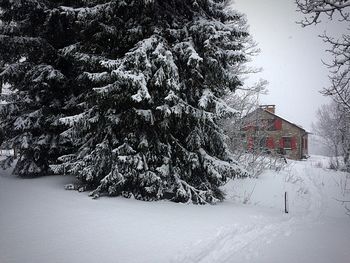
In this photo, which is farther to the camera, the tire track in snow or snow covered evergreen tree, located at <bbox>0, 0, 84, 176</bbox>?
snow covered evergreen tree, located at <bbox>0, 0, 84, 176</bbox>

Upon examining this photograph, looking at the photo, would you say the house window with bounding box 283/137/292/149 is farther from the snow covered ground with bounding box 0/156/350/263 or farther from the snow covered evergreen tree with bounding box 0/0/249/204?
the snow covered evergreen tree with bounding box 0/0/249/204

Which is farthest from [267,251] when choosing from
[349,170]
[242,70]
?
[349,170]

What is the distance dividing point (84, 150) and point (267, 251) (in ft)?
19.8

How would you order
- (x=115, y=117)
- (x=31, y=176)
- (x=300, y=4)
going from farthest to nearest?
1. (x=31, y=176)
2. (x=115, y=117)
3. (x=300, y=4)

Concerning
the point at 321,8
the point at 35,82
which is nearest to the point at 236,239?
the point at 321,8

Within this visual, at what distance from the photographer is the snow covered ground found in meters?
4.84

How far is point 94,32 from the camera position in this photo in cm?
861

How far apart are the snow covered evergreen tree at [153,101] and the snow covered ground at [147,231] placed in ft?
2.76

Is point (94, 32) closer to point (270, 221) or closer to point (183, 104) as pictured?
point (183, 104)

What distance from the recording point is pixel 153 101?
803 centimetres

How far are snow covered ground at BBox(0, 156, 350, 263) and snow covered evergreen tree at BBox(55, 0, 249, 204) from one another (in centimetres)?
84

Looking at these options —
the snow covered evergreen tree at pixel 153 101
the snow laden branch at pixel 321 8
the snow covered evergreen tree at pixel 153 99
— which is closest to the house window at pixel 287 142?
the snow covered evergreen tree at pixel 153 99

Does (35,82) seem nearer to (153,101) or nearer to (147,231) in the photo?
(153,101)

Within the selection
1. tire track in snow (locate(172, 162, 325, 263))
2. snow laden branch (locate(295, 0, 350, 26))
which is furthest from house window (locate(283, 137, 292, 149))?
snow laden branch (locate(295, 0, 350, 26))
